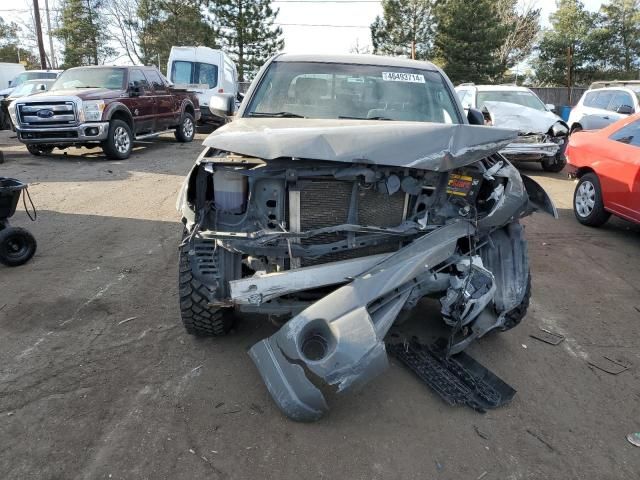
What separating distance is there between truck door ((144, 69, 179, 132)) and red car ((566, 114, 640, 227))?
9656mm

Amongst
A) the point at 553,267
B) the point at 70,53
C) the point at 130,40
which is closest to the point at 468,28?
the point at 130,40

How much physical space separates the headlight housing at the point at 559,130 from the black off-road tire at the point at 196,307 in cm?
909

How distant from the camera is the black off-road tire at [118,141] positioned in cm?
1039

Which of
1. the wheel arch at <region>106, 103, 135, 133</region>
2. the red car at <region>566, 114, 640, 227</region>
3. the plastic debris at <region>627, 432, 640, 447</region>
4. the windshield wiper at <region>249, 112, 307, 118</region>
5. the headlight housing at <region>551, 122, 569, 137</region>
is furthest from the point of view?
the wheel arch at <region>106, 103, 135, 133</region>

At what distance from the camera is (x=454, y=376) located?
308cm

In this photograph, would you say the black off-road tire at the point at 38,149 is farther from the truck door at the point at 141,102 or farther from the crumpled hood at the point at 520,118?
the crumpled hood at the point at 520,118

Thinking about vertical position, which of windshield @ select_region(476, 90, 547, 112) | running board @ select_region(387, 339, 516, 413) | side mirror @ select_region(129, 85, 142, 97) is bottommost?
running board @ select_region(387, 339, 516, 413)

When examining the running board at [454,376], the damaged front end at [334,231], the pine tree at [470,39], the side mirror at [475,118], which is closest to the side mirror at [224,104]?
the damaged front end at [334,231]

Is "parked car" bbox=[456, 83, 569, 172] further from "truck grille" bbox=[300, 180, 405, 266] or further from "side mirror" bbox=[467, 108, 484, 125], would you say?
"truck grille" bbox=[300, 180, 405, 266]

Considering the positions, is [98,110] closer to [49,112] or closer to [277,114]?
[49,112]

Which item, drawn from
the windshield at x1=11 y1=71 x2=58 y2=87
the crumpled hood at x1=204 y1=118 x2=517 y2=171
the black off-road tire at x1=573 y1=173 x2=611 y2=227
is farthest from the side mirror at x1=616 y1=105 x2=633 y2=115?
the windshield at x1=11 y1=71 x2=58 y2=87

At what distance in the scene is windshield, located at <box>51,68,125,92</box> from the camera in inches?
433

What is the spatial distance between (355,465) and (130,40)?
41.4 m

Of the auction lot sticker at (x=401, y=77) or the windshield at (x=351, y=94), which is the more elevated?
the auction lot sticker at (x=401, y=77)
